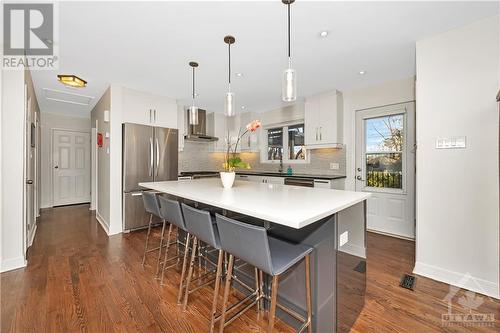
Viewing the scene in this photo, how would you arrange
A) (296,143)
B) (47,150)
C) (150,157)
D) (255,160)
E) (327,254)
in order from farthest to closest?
(255,160), (47,150), (296,143), (150,157), (327,254)

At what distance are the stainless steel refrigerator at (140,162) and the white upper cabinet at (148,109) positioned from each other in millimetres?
174

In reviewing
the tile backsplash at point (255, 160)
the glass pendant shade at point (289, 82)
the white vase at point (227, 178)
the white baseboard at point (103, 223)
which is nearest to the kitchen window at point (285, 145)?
the tile backsplash at point (255, 160)

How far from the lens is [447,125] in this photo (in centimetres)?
216

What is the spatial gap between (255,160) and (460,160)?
4220 millimetres

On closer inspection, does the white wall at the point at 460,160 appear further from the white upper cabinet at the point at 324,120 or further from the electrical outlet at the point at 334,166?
the electrical outlet at the point at 334,166

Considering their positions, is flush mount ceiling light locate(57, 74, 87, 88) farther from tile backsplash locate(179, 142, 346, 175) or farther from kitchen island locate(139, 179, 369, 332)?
kitchen island locate(139, 179, 369, 332)

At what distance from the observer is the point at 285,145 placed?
17.0ft

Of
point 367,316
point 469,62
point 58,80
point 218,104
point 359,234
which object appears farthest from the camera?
point 218,104

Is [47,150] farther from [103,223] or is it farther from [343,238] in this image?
[343,238]

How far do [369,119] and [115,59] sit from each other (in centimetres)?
397

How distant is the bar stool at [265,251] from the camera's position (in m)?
1.18

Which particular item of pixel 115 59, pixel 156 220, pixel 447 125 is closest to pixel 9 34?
pixel 115 59

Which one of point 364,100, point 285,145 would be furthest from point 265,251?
point 285,145

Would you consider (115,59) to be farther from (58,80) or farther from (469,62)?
(469,62)
